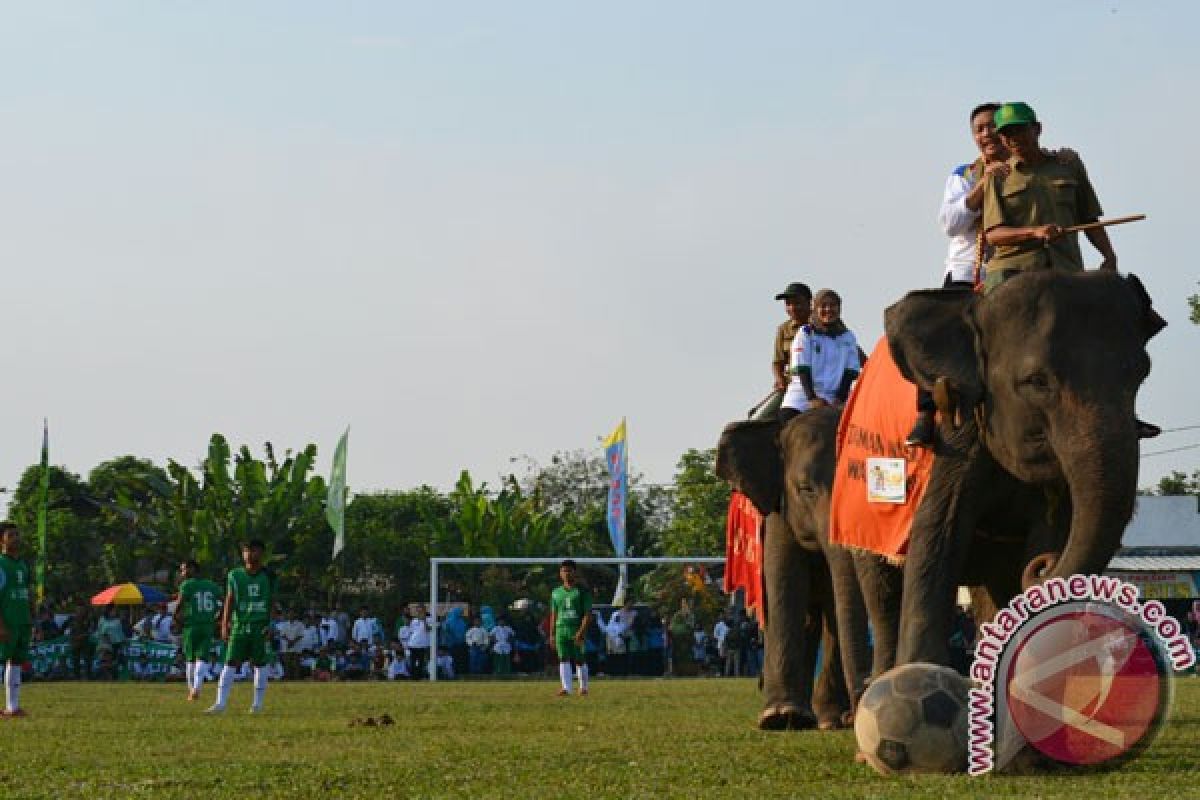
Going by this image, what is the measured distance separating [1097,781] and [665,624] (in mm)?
37411

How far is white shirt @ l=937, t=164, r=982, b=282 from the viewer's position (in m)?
10.8

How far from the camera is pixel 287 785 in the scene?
931 centimetres

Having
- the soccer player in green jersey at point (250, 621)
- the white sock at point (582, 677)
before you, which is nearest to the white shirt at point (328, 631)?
the white sock at point (582, 677)

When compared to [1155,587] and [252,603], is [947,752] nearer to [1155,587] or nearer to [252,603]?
[252,603]

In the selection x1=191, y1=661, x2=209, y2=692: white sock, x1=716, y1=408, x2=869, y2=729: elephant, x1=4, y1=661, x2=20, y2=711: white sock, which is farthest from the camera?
x1=191, y1=661, x2=209, y2=692: white sock

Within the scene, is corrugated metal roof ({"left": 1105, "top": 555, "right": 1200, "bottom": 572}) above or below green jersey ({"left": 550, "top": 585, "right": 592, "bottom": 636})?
above

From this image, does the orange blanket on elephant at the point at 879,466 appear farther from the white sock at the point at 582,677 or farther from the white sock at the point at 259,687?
the white sock at the point at 582,677

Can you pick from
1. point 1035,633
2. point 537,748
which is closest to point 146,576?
point 537,748

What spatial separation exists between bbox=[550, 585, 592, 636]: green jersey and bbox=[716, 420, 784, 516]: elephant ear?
46.3ft

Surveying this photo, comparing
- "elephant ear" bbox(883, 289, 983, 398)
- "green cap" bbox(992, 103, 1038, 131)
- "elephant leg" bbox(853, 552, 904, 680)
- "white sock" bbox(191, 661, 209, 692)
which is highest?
"green cap" bbox(992, 103, 1038, 131)

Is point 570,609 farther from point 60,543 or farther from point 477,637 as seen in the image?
point 60,543

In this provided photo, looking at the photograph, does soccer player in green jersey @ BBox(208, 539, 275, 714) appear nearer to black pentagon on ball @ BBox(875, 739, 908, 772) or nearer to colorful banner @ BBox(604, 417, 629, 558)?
black pentagon on ball @ BBox(875, 739, 908, 772)

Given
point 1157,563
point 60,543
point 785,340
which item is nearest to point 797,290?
point 785,340

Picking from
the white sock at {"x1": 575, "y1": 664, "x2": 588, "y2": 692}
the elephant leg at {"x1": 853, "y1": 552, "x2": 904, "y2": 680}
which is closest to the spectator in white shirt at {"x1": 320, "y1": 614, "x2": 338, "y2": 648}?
the white sock at {"x1": 575, "y1": 664, "x2": 588, "y2": 692}
